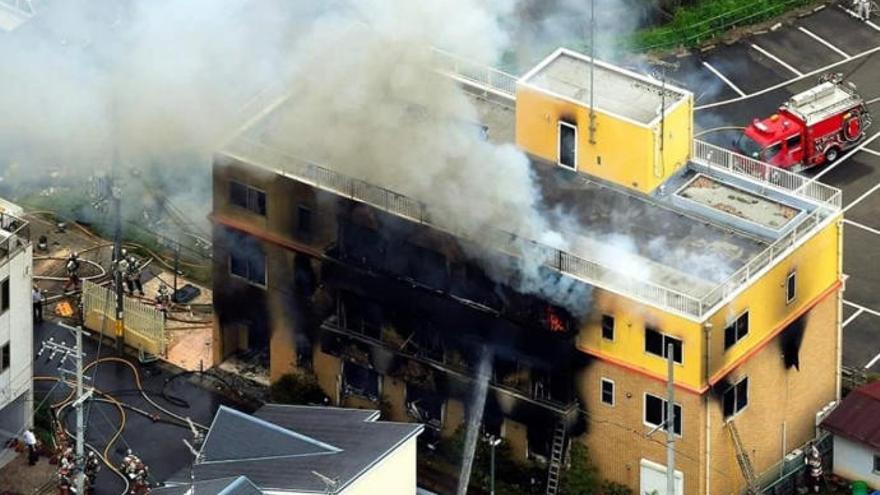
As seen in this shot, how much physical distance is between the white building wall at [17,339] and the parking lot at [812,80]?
26.2 meters

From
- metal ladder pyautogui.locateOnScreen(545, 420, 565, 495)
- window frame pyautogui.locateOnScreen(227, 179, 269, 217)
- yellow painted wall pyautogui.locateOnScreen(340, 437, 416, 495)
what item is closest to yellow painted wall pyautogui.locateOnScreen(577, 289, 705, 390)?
metal ladder pyautogui.locateOnScreen(545, 420, 565, 495)

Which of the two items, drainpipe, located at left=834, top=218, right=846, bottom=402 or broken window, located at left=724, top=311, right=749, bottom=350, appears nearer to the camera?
broken window, located at left=724, top=311, right=749, bottom=350

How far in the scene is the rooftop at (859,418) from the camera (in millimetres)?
81812

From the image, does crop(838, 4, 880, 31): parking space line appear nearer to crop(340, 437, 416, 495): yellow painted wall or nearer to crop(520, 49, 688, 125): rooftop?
crop(520, 49, 688, 125): rooftop

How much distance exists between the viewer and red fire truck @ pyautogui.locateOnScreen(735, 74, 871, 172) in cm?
9612

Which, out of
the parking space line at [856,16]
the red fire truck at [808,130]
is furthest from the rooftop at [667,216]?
the parking space line at [856,16]

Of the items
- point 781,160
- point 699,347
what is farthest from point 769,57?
point 699,347

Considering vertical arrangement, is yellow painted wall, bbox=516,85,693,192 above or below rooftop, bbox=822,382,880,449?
A: above

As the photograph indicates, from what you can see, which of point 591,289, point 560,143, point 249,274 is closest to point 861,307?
point 560,143

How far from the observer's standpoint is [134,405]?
8669 centimetres

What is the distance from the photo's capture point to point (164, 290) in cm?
9150

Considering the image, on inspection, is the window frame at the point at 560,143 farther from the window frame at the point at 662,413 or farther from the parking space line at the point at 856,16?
the parking space line at the point at 856,16

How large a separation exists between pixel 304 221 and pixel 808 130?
20.3m

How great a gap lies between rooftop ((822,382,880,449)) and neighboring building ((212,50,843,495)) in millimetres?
974
